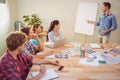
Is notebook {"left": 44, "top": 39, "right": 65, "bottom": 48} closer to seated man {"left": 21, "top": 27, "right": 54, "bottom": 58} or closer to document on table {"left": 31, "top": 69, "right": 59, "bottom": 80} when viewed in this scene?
seated man {"left": 21, "top": 27, "right": 54, "bottom": 58}

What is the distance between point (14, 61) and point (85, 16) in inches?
128

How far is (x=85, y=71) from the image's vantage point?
6.15 ft

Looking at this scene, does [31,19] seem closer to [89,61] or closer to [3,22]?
[3,22]

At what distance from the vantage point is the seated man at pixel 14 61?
1.39 meters

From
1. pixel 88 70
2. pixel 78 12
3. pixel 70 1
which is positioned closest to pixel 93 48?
pixel 88 70

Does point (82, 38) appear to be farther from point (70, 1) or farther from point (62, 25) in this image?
point (70, 1)

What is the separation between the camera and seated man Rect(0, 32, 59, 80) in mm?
1393

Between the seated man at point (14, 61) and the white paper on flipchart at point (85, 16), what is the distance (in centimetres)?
275

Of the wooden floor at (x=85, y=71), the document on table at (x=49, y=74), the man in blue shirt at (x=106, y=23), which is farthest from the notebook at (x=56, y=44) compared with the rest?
the man in blue shirt at (x=106, y=23)

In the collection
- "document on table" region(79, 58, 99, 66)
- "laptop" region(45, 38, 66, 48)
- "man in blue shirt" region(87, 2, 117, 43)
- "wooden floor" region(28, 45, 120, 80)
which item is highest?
"man in blue shirt" region(87, 2, 117, 43)

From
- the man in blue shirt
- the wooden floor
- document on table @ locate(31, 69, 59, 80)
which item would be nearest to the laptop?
the wooden floor

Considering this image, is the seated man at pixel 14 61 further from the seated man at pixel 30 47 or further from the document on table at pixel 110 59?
the document on table at pixel 110 59

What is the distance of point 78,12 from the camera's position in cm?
455

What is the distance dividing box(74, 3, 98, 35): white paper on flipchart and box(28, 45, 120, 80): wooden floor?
2.41 metres
